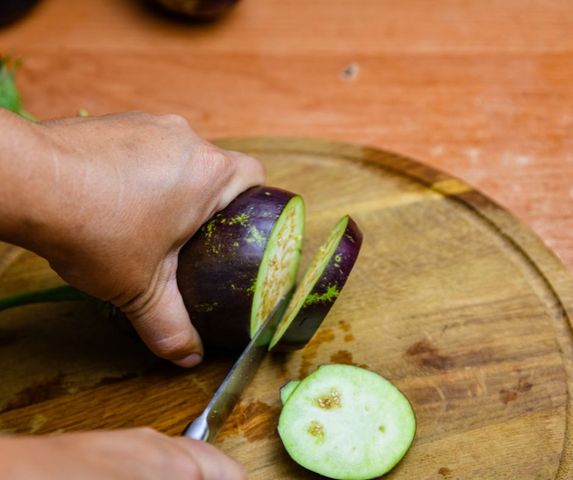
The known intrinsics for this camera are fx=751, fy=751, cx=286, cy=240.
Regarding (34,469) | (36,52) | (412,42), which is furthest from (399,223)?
(36,52)

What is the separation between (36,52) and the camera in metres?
3.56

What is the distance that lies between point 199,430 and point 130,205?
576 millimetres

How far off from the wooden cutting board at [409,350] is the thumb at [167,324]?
0.15 meters

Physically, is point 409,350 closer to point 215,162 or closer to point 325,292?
point 325,292

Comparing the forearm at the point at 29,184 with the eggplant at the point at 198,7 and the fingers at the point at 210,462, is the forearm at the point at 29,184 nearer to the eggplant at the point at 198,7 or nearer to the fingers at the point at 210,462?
the fingers at the point at 210,462

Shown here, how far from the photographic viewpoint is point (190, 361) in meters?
2.17

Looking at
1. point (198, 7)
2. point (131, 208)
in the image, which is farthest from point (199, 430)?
point (198, 7)

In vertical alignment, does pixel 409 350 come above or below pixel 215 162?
below

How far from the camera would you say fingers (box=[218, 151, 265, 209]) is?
2.17m

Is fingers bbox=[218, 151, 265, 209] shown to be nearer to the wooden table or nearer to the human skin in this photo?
the human skin

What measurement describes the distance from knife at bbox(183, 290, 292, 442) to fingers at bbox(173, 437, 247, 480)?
37cm

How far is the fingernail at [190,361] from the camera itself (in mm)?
2158

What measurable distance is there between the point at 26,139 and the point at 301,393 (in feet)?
3.11

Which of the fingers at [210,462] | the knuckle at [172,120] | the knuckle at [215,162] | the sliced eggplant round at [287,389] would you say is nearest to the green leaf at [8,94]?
the knuckle at [172,120]
